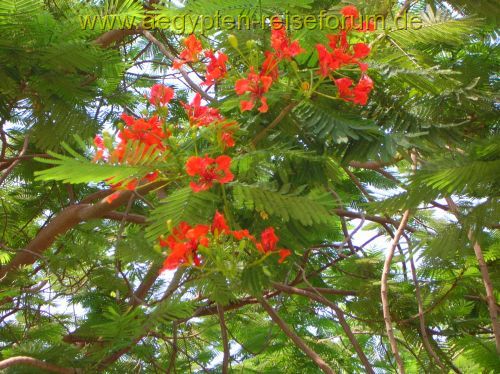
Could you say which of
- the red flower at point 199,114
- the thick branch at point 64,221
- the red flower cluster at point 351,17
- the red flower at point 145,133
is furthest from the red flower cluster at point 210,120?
the thick branch at point 64,221

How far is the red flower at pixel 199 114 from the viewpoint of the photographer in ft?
4.47

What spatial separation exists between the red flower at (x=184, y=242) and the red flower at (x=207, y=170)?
69mm

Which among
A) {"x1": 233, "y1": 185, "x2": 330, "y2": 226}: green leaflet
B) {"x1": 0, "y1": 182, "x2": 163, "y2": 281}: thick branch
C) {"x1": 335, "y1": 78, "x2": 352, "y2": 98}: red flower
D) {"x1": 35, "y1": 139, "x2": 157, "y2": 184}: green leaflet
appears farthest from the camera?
{"x1": 0, "y1": 182, "x2": 163, "y2": 281}: thick branch

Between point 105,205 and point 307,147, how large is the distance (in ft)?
2.84

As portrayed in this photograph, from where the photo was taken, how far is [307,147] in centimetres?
150

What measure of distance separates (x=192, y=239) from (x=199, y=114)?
1.23 feet

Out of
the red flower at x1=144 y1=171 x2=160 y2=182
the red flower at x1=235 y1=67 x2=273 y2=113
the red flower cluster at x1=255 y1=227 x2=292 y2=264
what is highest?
the red flower at x1=235 y1=67 x2=273 y2=113

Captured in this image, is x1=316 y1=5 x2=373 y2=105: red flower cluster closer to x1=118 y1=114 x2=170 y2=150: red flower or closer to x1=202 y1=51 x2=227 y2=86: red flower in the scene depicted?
x1=202 y1=51 x2=227 y2=86: red flower

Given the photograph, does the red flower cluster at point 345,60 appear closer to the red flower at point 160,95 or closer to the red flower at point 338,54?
the red flower at point 338,54

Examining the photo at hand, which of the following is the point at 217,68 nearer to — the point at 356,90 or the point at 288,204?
the point at 356,90

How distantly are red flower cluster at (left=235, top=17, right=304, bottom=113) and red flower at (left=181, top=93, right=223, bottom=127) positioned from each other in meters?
0.09

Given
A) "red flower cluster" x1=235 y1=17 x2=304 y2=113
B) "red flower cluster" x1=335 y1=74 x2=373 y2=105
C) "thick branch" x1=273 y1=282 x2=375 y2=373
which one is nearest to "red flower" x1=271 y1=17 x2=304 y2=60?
"red flower cluster" x1=235 y1=17 x2=304 y2=113

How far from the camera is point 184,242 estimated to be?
1.13 m

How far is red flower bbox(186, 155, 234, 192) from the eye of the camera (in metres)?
1.13
